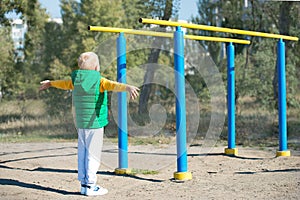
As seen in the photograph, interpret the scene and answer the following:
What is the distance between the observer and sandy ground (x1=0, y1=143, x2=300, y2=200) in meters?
A: 5.75

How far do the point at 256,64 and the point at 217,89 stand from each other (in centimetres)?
177

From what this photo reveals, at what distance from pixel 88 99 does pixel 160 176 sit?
1.88 metres

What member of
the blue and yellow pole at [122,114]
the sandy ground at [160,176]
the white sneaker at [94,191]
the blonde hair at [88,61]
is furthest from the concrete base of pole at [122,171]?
the blonde hair at [88,61]

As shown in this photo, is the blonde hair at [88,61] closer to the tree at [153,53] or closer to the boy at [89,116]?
the boy at [89,116]

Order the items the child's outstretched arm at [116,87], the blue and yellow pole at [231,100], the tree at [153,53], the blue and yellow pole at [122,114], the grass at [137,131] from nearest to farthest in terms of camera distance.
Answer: the child's outstretched arm at [116,87], the blue and yellow pole at [122,114], the blue and yellow pole at [231,100], the grass at [137,131], the tree at [153,53]

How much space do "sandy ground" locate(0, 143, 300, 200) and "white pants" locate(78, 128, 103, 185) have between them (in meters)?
0.24

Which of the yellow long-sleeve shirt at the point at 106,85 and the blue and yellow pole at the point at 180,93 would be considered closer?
the yellow long-sleeve shirt at the point at 106,85

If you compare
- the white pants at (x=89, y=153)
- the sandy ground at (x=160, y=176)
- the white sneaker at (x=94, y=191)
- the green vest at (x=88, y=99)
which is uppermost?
the green vest at (x=88, y=99)

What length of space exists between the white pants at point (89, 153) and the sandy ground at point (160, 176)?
0.24m

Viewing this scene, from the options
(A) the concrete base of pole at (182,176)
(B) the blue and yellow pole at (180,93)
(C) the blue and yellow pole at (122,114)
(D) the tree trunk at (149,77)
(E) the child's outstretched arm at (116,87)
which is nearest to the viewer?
(E) the child's outstretched arm at (116,87)

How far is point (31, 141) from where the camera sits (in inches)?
473

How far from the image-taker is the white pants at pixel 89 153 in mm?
5711

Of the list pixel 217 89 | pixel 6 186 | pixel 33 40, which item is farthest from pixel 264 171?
pixel 33 40

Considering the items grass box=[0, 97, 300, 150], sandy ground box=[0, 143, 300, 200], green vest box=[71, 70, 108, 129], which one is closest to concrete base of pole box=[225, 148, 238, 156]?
sandy ground box=[0, 143, 300, 200]
